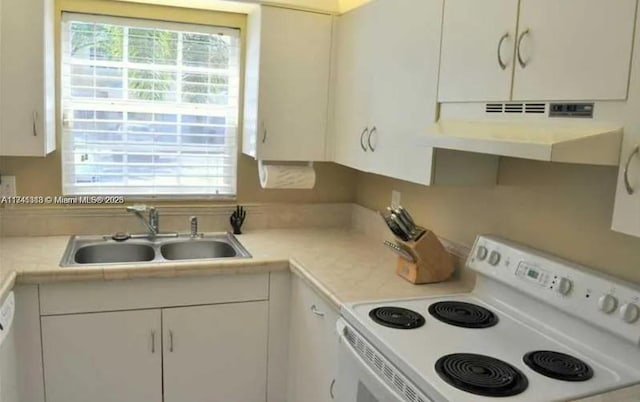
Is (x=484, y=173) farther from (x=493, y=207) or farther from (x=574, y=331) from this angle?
(x=574, y=331)

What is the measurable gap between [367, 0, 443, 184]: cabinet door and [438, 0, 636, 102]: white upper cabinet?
9 centimetres

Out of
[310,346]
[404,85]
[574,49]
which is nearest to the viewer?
[574,49]

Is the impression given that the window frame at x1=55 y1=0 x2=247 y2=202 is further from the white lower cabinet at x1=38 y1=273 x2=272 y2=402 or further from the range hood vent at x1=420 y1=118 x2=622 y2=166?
the range hood vent at x1=420 y1=118 x2=622 y2=166

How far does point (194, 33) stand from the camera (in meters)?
2.86

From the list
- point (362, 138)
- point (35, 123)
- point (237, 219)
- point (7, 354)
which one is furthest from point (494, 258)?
point (35, 123)

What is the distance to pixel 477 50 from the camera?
1.70 m

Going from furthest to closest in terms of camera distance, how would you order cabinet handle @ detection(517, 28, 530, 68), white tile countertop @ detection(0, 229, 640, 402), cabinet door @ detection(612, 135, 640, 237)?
white tile countertop @ detection(0, 229, 640, 402) < cabinet handle @ detection(517, 28, 530, 68) < cabinet door @ detection(612, 135, 640, 237)

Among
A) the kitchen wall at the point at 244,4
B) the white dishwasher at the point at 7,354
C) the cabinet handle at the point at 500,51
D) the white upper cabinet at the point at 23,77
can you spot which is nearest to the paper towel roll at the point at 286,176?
the kitchen wall at the point at 244,4

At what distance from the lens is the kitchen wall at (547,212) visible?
1615 millimetres

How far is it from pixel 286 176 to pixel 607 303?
172cm

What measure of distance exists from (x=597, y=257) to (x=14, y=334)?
2.16 m

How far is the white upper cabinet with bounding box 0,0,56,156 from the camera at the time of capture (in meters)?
2.25

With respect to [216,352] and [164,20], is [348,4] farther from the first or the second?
[216,352]

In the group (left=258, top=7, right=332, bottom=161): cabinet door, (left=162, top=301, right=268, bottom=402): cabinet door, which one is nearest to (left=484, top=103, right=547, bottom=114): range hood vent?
(left=258, top=7, right=332, bottom=161): cabinet door
